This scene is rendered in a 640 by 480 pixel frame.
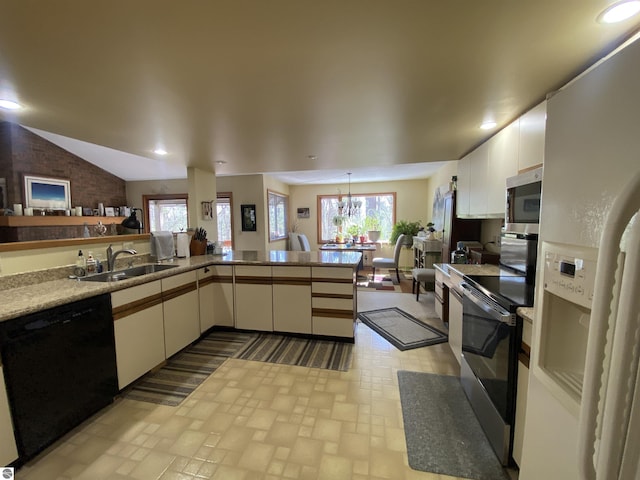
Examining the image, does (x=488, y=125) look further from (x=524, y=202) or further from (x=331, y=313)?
(x=331, y=313)

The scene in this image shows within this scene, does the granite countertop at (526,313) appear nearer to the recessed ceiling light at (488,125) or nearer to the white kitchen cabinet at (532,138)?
the white kitchen cabinet at (532,138)

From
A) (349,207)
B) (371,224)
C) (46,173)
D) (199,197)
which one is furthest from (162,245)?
(371,224)

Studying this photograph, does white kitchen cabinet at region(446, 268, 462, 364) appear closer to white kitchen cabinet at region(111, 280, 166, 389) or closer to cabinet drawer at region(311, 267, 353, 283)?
cabinet drawer at region(311, 267, 353, 283)

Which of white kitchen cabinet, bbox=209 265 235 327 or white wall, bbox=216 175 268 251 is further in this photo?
white wall, bbox=216 175 268 251

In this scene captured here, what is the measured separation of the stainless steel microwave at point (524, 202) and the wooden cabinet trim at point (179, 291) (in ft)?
9.12

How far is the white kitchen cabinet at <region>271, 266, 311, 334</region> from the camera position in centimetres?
298

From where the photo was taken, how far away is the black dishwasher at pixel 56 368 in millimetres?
1443

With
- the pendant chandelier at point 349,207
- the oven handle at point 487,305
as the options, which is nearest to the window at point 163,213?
the pendant chandelier at point 349,207

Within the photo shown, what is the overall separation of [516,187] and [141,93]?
242 cm

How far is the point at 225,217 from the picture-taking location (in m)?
6.27

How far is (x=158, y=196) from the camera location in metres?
6.64

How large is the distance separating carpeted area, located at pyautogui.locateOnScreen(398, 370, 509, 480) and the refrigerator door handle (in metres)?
Result: 1.17

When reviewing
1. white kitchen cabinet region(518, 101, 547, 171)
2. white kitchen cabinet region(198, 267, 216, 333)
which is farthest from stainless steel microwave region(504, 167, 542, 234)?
white kitchen cabinet region(198, 267, 216, 333)

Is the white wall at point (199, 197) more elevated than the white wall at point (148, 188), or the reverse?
the white wall at point (148, 188)
